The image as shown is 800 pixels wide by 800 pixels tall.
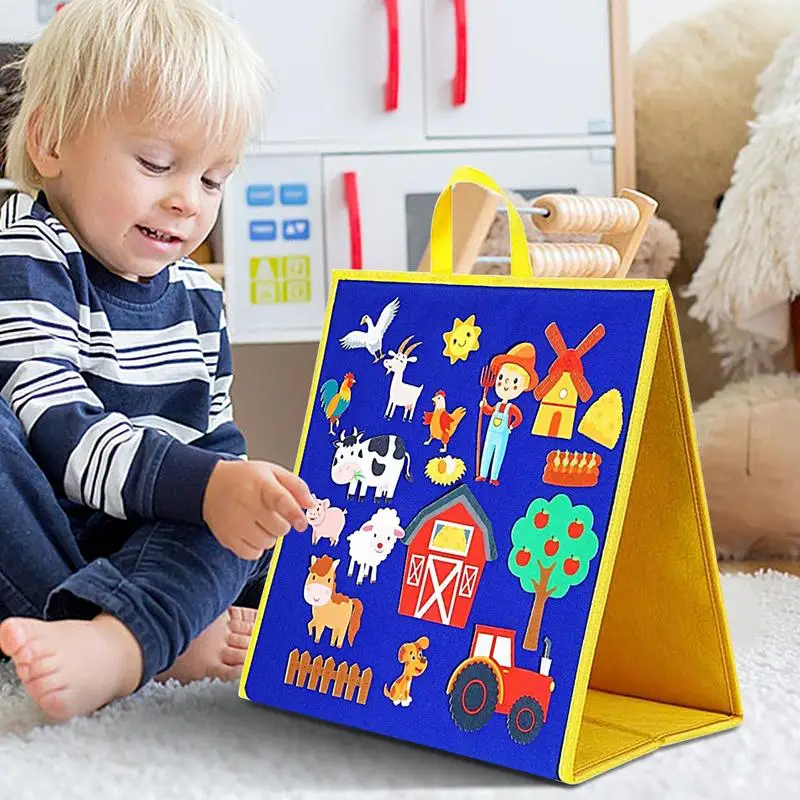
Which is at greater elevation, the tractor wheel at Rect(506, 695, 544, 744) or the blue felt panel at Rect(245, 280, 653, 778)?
the blue felt panel at Rect(245, 280, 653, 778)

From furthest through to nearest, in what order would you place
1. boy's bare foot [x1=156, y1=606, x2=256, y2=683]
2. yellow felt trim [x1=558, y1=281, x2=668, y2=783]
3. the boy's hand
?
boy's bare foot [x1=156, y1=606, x2=256, y2=683]
the boy's hand
yellow felt trim [x1=558, y1=281, x2=668, y2=783]

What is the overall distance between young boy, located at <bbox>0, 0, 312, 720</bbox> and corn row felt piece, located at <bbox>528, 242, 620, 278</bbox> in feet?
0.96

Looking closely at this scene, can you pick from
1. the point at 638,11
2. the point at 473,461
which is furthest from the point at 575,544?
the point at 638,11

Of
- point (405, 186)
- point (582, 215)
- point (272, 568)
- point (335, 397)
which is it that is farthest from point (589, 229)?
point (405, 186)

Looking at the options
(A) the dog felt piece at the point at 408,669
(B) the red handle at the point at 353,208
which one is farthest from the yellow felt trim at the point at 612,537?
(B) the red handle at the point at 353,208

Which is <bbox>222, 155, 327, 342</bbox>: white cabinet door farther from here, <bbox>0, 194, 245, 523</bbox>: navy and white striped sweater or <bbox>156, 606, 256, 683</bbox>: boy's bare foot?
<bbox>156, 606, 256, 683</bbox>: boy's bare foot

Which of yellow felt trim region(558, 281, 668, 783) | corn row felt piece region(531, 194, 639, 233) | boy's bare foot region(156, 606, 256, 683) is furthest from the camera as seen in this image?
corn row felt piece region(531, 194, 639, 233)

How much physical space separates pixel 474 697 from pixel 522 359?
8.6 inches

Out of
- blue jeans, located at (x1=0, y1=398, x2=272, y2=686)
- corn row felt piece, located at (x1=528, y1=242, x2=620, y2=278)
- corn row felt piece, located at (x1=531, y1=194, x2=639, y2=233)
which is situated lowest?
blue jeans, located at (x1=0, y1=398, x2=272, y2=686)

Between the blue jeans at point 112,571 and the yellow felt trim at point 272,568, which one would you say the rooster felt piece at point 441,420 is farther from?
the blue jeans at point 112,571

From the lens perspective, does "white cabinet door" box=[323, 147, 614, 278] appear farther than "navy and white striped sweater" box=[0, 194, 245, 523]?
Yes

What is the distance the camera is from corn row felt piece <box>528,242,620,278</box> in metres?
1.14

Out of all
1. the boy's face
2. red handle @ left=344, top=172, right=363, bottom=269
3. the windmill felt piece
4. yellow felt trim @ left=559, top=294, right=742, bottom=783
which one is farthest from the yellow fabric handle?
red handle @ left=344, top=172, right=363, bottom=269

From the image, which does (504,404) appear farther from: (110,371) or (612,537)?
(110,371)
